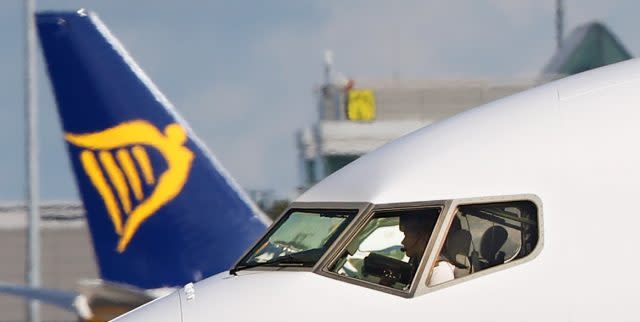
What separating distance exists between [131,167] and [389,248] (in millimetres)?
8797

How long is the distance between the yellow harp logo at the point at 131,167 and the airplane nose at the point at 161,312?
7.59 metres

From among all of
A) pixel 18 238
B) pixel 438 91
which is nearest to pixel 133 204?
pixel 18 238

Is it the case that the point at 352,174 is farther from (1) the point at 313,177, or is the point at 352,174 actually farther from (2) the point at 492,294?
(1) the point at 313,177

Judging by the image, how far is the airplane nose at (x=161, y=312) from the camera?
947 centimetres

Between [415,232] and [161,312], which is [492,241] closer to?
[415,232]

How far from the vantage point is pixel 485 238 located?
919cm

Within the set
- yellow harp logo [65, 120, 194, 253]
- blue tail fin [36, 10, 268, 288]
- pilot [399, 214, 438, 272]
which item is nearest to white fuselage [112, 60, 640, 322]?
pilot [399, 214, 438, 272]

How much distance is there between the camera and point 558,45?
56.6 m

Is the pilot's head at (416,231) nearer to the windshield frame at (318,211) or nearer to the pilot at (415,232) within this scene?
the pilot at (415,232)

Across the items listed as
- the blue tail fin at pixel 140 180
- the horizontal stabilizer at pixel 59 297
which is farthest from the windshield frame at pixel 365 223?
the blue tail fin at pixel 140 180

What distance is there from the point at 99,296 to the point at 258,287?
6938 millimetres

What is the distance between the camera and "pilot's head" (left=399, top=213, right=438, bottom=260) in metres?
9.20

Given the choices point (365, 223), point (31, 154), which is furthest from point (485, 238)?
point (31, 154)

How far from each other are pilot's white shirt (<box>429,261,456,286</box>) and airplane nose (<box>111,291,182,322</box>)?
1592 millimetres
